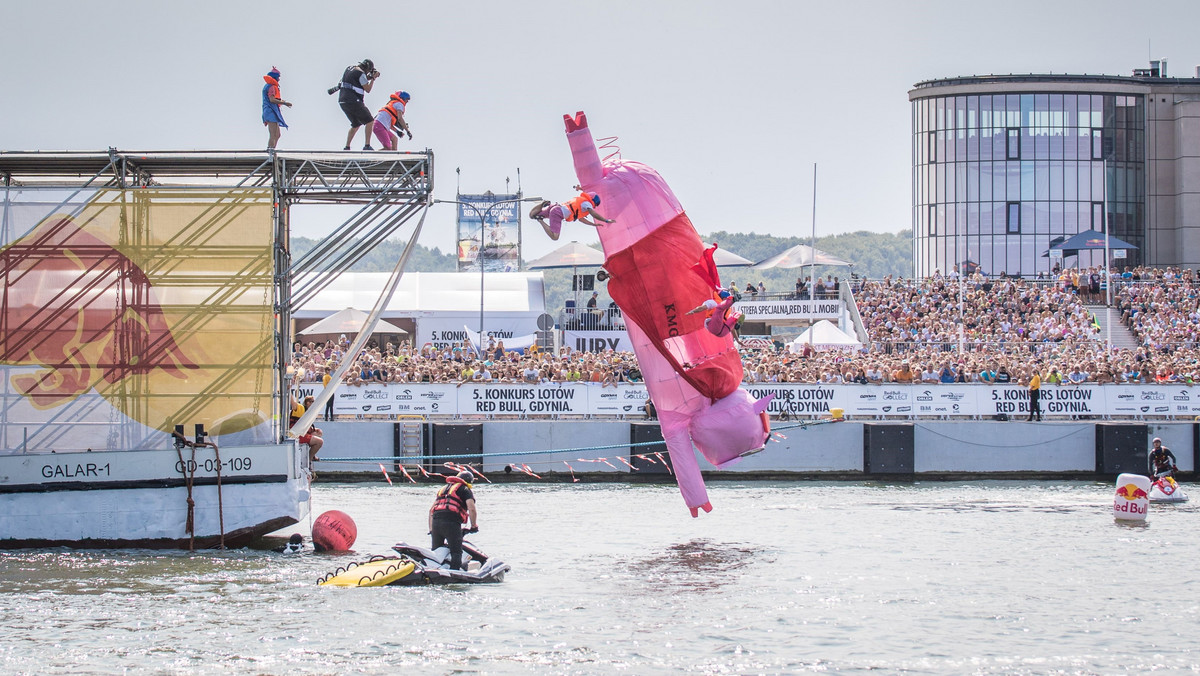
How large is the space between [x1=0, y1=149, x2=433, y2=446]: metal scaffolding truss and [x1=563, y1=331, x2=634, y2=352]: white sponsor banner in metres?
25.7

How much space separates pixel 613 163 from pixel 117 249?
7.60 m

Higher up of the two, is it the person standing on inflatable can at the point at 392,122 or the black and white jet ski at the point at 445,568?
the person standing on inflatable can at the point at 392,122

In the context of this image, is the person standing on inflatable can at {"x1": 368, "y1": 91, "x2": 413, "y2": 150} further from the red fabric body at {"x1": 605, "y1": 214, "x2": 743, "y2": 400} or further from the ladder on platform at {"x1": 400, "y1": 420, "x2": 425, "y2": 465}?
the ladder on platform at {"x1": 400, "y1": 420, "x2": 425, "y2": 465}

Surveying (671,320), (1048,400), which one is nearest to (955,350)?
(1048,400)

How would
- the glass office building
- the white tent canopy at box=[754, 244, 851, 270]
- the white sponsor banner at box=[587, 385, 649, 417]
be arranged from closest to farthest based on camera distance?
the white sponsor banner at box=[587, 385, 649, 417]
the white tent canopy at box=[754, 244, 851, 270]
the glass office building

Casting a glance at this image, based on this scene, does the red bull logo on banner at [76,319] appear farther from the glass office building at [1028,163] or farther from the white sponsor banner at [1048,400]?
the glass office building at [1028,163]

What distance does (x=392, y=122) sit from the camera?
A: 19125 millimetres

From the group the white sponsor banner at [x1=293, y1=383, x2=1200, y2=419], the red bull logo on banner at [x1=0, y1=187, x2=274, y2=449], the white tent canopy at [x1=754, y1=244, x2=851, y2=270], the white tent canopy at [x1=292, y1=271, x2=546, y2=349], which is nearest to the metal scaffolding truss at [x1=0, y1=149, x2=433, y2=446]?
the red bull logo on banner at [x1=0, y1=187, x2=274, y2=449]

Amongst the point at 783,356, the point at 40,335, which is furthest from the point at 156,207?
the point at 783,356

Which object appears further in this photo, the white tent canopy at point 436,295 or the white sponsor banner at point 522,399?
the white tent canopy at point 436,295

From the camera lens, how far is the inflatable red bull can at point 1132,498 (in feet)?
73.4

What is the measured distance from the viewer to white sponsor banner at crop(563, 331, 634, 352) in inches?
1778

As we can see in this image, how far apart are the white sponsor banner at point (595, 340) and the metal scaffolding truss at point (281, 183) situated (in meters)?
25.7

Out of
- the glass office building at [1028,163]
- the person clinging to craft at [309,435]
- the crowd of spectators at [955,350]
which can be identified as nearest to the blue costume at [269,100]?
the person clinging to craft at [309,435]
